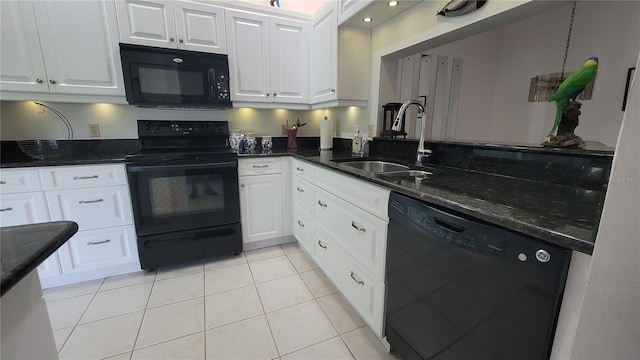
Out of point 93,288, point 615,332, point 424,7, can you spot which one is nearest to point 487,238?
point 615,332

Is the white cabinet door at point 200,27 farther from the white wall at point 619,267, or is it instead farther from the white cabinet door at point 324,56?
the white wall at point 619,267

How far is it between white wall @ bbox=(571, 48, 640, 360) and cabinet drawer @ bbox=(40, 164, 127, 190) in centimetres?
242

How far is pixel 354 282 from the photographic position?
59.7 inches

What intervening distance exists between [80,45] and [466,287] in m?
2.82

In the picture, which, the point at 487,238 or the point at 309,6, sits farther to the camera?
the point at 309,6

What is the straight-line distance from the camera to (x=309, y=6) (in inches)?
110

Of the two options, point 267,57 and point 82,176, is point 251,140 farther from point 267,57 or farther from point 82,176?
point 82,176

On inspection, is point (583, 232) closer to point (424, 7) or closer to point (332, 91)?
point (424, 7)

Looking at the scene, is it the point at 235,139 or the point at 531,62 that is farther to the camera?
the point at 531,62

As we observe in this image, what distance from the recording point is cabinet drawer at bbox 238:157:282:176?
2.26 metres

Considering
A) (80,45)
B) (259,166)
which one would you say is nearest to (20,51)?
(80,45)

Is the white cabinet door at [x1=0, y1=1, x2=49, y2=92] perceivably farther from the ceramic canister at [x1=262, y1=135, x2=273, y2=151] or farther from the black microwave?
the ceramic canister at [x1=262, y1=135, x2=273, y2=151]

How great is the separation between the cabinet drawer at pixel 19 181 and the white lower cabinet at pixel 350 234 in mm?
1795

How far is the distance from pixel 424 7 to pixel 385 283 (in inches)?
65.7
